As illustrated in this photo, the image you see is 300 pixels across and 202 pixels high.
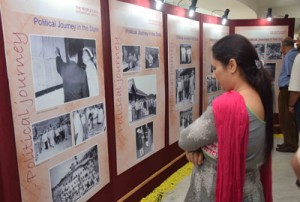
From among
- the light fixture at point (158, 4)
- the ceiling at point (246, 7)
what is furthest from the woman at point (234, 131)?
the ceiling at point (246, 7)

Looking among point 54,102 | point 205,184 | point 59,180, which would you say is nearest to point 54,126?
point 54,102

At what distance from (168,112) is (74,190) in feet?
5.66

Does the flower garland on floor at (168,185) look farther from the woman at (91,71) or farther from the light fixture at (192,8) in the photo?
the light fixture at (192,8)

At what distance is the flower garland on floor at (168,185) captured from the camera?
3.10 metres

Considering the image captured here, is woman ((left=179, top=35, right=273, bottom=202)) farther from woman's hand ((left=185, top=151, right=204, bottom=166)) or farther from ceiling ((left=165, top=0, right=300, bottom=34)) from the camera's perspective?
ceiling ((left=165, top=0, right=300, bottom=34))

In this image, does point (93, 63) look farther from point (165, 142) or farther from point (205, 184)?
point (165, 142)

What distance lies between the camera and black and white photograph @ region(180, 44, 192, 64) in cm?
377

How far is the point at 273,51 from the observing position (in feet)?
17.6

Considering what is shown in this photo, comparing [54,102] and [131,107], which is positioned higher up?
[54,102]

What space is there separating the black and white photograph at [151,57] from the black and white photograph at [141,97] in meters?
0.11

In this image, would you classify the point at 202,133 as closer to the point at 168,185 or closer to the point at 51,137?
the point at 51,137

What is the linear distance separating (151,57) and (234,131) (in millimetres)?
1949

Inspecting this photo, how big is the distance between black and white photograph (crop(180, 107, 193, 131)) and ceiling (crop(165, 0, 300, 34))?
2209mm

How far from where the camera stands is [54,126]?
72.6 inches
